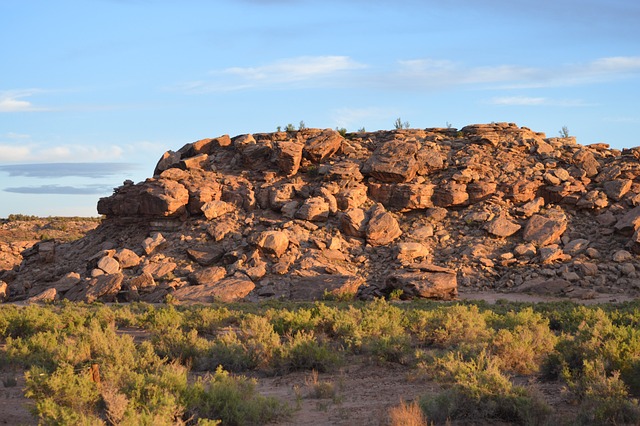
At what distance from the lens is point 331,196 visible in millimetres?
35031

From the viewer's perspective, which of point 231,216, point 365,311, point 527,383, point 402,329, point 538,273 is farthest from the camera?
point 231,216

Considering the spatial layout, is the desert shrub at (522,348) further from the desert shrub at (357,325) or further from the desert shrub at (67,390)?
the desert shrub at (67,390)

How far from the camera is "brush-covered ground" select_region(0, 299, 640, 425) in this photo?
9.62 meters

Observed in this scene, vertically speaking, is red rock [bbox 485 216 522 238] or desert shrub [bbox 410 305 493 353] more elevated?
red rock [bbox 485 216 522 238]

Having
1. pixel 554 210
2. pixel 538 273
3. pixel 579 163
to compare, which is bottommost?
pixel 538 273

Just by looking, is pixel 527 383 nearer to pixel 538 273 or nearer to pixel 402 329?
pixel 402 329

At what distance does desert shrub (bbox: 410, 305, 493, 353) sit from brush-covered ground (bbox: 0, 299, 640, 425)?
1.4 inches

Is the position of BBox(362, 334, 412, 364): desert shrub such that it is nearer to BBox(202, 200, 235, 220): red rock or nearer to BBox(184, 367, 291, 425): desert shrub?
BBox(184, 367, 291, 425): desert shrub

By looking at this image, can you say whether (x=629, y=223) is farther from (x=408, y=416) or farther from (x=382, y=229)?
(x=408, y=416)

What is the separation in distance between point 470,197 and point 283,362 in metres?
23.7

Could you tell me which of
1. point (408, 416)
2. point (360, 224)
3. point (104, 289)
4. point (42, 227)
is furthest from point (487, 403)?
point (42, 227)

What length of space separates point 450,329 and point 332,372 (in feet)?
11.9

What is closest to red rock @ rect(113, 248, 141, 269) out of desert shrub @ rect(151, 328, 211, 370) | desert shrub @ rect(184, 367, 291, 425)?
desert shrub @ rect(151, 328, 211, 370)

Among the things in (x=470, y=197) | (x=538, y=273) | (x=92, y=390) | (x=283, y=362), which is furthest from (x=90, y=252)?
(x=92, y=390)
